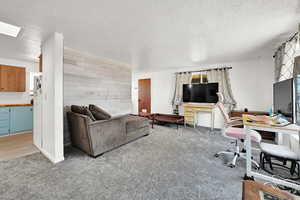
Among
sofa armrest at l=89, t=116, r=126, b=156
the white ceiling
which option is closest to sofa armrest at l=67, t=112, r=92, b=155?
sofa armrest at l=89, t=116, r=126, b=156

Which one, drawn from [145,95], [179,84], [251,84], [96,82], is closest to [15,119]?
[96,82]

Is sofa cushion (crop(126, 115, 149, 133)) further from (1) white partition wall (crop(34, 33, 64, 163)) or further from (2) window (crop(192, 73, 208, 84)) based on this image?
(2) window (crop(192, 73, 208, 84))

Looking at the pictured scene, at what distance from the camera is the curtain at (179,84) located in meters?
5.06

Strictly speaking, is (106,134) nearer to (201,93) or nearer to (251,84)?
(201,93)

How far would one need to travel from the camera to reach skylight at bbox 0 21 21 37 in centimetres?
201

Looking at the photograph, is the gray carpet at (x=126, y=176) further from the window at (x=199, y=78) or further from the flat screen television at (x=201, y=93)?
the window at (x=199, y=78)

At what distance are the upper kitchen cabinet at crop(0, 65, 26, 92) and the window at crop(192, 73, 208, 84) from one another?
5.89 meters

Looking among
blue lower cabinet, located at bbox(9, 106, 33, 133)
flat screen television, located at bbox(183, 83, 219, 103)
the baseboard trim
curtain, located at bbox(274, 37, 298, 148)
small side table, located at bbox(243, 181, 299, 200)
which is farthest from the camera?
flat screen television, located at bbox(183, 83, 219, 103)

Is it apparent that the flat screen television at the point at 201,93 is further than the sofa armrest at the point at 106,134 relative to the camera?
Yes

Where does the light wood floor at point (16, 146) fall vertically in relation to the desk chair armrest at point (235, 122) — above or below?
below

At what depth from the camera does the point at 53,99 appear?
221 centimetres

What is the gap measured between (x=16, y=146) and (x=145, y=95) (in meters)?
4.87

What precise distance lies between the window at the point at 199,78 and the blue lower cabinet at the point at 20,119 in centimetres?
568

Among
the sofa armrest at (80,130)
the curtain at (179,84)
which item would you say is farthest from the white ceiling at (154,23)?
the curtain at (179,84)
